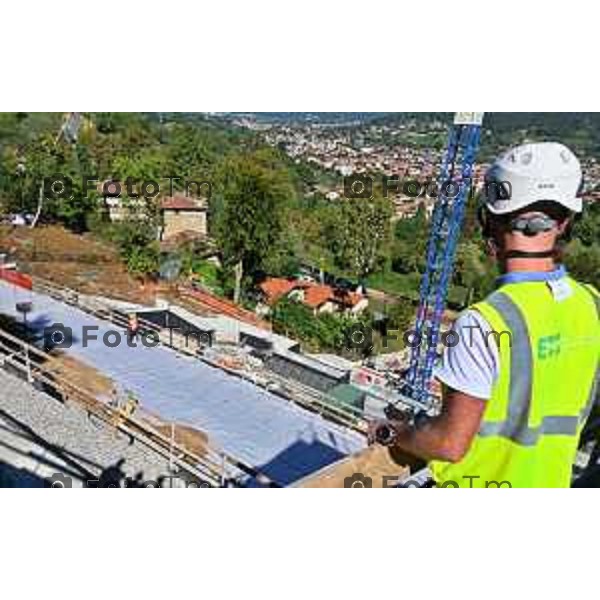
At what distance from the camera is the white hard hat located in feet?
2.57

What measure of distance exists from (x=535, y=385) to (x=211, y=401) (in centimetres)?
215

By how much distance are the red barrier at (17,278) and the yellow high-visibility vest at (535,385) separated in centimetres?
258

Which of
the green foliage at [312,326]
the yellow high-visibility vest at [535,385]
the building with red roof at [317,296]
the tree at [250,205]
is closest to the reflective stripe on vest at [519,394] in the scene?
the yellow high-visibility vest at [535,385]

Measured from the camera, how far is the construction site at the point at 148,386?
6.77 feet

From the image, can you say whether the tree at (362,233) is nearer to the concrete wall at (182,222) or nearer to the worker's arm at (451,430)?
the concrete wall at (182,222)

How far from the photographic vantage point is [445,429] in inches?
30.8

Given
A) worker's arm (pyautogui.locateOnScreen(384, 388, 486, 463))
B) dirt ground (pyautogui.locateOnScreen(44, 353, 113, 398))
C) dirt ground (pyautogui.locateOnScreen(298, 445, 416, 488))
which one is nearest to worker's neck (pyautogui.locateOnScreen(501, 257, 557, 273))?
worker's arm (pyautogui.locateOnScreen(384, 388, 486, 463))

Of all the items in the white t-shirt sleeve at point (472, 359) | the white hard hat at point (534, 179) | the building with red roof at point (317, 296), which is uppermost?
the white hard hat at point (534, 179)

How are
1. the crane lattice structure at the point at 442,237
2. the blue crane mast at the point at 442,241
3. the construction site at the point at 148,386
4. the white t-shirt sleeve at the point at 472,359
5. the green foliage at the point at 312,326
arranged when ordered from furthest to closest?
the green foliage at the point at 312,326 → the construction site at the point at 148,386 → the crane lattice structure at the point at 442,237 → the blue crane mast at the point at 442,241 → the white t-shirt sleeve at the point at 472,359

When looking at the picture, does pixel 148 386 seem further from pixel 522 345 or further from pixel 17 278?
pixel 522 345

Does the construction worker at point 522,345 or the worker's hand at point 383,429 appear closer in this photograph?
the construction worker at point 522,345

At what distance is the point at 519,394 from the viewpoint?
2.57 feet

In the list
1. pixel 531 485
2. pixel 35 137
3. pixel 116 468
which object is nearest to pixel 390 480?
pixel 531 485

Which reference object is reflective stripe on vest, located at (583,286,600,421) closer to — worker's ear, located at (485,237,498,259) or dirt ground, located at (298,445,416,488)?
worker's ear, located at (485,237,498,259)
